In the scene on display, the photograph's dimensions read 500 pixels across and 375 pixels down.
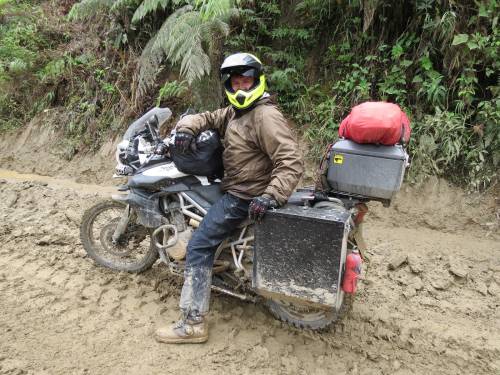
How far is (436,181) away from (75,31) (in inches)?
300

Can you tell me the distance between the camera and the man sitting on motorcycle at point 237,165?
2727 millimetres

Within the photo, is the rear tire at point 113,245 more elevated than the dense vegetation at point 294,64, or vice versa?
the dense vegetation at point 294,64

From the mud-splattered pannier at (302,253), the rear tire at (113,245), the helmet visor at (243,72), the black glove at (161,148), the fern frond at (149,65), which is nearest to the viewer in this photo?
the mud-splattered pannier at (302,253)

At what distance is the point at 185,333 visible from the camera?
9.74 ft

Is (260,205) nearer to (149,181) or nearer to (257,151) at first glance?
(257,151)

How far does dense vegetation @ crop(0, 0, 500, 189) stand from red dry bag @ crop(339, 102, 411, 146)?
220 centimetres

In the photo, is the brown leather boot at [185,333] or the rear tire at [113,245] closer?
the brown leather boot at [185,333]

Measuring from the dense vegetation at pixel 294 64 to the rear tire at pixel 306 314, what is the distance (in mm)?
2442

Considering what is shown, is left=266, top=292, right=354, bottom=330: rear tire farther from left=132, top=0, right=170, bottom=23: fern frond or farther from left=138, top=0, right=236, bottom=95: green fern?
left=132, top=0, right=170, bottom=23: fern frond

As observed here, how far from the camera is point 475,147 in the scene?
462 centimetres

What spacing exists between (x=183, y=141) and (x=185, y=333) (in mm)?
1355

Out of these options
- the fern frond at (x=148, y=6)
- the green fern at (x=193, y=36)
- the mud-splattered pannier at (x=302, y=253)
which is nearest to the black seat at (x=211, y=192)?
the mud-splattered pannier at (x=302, y=253)

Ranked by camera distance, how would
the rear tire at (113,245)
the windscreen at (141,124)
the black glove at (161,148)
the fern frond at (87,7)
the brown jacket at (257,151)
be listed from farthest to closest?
1. the fern frond at (87,7)
2. the rear tire at (113,245)
3. the windscreen at (141,124)
4. the black glove at (161,148)
5. the brown jacket at (257,151)

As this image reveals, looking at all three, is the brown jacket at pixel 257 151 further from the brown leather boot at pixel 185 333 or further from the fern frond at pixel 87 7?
the fern frond at pixel 87 7
